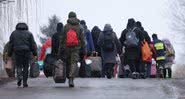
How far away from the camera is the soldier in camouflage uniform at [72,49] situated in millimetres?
20969

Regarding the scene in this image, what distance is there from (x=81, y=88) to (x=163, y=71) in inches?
400

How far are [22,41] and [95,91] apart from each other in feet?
9.32

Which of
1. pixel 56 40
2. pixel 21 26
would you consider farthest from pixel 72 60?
pixel 56 40

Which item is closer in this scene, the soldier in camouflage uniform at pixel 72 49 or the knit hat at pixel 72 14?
the soldier in camouflage uniform at pixel 72 49

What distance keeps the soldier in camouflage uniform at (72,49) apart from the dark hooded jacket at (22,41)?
96 cm

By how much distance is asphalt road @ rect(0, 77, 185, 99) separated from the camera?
18.2 meters

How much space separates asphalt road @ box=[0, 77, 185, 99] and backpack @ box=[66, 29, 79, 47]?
1111 millimetres

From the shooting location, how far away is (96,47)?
100 feet

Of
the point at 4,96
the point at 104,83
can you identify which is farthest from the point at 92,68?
the point at 4,96

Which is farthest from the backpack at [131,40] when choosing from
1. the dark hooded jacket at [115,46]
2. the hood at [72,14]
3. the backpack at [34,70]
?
the hood at [72,14]

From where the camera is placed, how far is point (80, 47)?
69.6 ft

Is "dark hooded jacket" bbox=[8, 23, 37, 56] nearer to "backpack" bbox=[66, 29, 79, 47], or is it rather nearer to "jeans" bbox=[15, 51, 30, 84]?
"jeans" bbox=[15, 51, 30, 84]

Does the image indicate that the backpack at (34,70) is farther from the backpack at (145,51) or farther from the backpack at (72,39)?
the backpack at (72,39)

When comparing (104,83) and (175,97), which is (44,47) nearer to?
(104,83)
